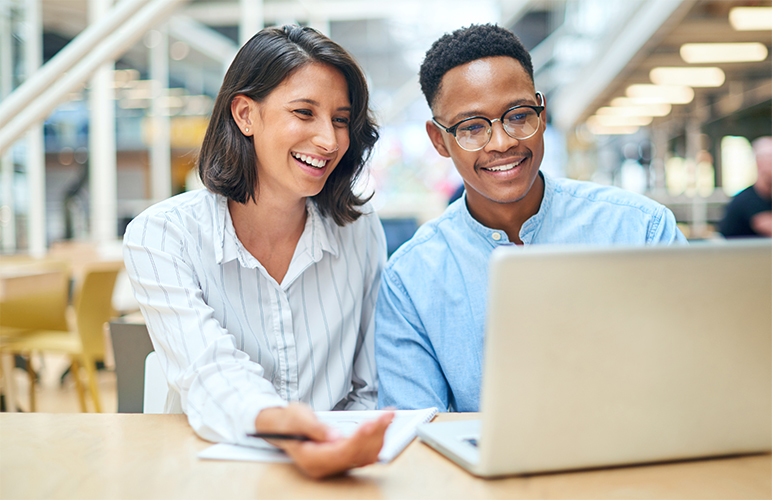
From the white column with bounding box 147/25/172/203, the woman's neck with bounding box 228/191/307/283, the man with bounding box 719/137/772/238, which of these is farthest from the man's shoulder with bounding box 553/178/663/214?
the white column with bounding box 147/25/172/203

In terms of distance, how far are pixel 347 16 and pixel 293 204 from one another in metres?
10.1

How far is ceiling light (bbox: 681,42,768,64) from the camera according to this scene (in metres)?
5.77

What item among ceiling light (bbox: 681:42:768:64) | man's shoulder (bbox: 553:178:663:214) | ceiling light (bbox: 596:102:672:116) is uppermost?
ceiling light (bbox: 681:42:768:64)

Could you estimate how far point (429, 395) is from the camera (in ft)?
4.17

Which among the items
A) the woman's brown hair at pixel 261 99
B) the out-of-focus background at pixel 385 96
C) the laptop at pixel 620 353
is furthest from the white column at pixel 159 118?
the laptop at pixel 620 353

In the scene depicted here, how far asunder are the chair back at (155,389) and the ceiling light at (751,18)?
4.94 metres

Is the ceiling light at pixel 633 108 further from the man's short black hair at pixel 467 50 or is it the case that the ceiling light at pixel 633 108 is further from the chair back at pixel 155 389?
the chair back at pixel 155 389

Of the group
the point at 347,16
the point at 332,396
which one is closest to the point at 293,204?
→ the point at 332,396

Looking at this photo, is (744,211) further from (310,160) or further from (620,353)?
(620,353)

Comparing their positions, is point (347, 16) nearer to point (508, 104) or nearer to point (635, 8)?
point (635, 8)

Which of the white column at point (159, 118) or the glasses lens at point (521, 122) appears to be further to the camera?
the white column at point (159, 118)

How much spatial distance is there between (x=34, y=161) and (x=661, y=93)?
7217 millimetres

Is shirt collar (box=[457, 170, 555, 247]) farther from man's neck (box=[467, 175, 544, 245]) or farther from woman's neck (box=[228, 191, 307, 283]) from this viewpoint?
woman's neck (box=[228, 191, 307, 283])

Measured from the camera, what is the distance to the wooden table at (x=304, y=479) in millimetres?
712
